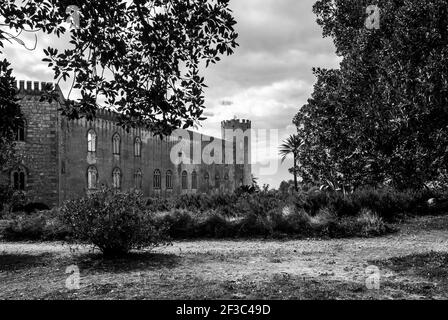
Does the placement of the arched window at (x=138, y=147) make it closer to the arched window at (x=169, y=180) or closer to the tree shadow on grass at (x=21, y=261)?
the arched window at (x=169, y=180)

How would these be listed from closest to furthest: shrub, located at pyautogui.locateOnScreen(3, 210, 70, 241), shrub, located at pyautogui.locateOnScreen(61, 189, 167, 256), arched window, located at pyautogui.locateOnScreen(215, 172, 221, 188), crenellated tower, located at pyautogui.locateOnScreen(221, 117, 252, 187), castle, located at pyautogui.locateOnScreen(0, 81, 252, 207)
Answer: shrub, located at pyautogui.locateOnScreen(61, 189, 167, 256) → shrub, located at pyautogui.locateOnScreen(3, 210, 70, 241) → castle, located at pyautogui.locateOnScreen(0, 81, 252, 207) → arched window, located at pyautogui.locateOnScreen(215, 172, 221, 188) → crenellated tower, located at pyautogui.locateOnScreen(221, 117, 252, 187)

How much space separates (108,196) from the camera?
9102 mm

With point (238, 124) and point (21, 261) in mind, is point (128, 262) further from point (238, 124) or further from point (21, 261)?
point (238, 124)

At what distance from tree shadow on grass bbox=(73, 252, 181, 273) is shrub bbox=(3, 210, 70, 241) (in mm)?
4786

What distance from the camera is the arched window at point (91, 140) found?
35938 mm

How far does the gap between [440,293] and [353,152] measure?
112 inches

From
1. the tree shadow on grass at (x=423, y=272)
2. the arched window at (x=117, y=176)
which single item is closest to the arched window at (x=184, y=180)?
the arched window at (x=117, y=176)

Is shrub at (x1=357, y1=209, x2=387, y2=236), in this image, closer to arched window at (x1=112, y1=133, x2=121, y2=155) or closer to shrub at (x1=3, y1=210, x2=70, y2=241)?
shrub at (x1=3, y1=210, x2=70, y2=241)

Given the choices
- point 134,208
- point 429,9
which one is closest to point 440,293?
point 429,9

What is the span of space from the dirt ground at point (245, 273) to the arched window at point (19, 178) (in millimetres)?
19844

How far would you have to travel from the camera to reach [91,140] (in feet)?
120

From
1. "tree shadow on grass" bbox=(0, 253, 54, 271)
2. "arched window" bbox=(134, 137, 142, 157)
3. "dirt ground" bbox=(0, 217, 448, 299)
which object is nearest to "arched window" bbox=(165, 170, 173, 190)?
"arched window" bbox=(134, 137, 142, 157)

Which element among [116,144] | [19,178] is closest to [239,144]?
[116,144]

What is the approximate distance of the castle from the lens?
29.8 metres
